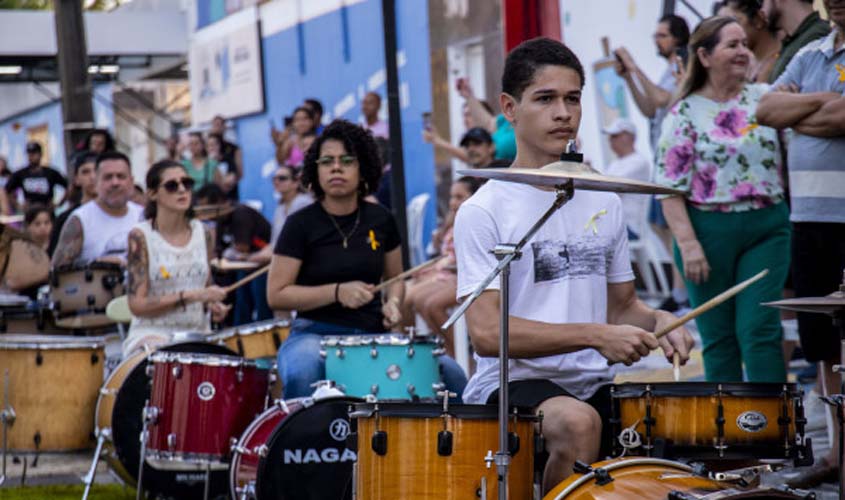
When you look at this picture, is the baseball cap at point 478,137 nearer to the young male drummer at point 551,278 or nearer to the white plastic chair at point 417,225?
the white plastic chair at point 417,225

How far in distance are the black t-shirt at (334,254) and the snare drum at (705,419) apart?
9.59 feet

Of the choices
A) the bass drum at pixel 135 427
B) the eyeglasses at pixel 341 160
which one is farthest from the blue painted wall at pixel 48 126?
the eyeglasses at pixel 341 160

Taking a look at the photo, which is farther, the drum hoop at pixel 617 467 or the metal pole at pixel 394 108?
the metal pole at pixel 394 108

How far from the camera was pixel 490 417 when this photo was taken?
4.52 m

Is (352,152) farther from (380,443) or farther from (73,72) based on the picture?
(73,72)

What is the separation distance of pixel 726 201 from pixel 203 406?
269 centimetres

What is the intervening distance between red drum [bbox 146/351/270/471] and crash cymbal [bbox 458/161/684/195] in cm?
328

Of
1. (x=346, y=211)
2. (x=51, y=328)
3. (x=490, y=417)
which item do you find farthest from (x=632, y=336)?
(x=51, y=328)

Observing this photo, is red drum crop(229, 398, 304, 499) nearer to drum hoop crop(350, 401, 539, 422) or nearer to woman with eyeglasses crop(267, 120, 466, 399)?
woman with eyeglasses crop(267, 120, 466, 399)

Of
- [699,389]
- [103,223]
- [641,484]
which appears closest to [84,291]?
[103,223]

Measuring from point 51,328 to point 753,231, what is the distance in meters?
5.69

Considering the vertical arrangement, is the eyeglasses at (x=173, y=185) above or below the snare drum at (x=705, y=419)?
above

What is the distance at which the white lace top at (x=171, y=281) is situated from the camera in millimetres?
8844

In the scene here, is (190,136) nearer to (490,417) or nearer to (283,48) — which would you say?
(283,48)
